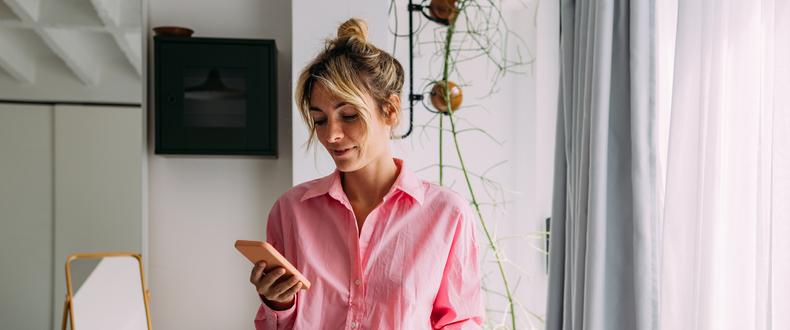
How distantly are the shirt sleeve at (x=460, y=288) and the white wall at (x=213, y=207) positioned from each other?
95cm

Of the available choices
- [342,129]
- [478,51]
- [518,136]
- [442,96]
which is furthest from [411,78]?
[342,129]

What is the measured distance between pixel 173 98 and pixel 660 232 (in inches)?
55.7

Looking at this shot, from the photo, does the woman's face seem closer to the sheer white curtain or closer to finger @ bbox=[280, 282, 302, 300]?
finger @ bbox=[280, 282, 302, 300]

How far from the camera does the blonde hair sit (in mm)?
1269

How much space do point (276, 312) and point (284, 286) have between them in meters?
0.16

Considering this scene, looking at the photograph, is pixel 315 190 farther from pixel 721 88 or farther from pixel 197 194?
pixel 197 194

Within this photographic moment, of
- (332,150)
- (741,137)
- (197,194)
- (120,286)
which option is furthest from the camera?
(197,194)

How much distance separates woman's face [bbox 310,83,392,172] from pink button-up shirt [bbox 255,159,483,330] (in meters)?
0.11

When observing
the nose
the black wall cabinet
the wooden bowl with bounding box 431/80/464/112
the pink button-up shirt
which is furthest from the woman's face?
the wooden bowl with bounding box 431/80/464/112

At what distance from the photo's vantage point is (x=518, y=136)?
249 centimetres

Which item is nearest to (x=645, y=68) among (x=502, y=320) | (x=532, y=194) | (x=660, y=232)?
(x=660, y=232)

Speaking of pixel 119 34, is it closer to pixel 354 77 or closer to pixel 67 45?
pixel 67 45

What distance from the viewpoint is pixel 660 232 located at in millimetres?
1399

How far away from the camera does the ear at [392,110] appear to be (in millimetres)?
1337
